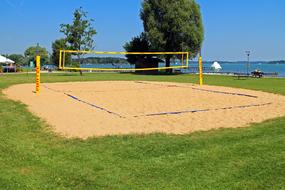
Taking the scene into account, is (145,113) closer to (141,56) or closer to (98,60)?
(98,60)

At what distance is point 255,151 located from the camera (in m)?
4.74

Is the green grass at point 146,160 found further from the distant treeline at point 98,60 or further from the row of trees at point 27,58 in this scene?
the row of trees at point 27,58

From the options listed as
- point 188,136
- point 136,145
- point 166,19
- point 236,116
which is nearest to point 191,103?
point 236,116

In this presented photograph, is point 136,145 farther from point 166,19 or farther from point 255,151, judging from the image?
point 166,19

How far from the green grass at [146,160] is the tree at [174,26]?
28683mm

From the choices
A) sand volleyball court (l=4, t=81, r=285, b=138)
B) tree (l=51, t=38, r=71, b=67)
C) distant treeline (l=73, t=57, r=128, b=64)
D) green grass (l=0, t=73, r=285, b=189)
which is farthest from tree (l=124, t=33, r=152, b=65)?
green grass (l=0, t=73, r=285, b=189)

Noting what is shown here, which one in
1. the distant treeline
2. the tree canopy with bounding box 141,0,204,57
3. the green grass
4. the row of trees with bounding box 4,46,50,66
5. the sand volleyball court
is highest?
the tree canopy with bounding box 141,0,204,57

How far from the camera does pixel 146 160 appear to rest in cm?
453

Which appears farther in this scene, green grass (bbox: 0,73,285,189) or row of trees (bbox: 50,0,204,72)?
row of trees (bbox: 50,0,204,72)

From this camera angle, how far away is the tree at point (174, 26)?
34.2 m

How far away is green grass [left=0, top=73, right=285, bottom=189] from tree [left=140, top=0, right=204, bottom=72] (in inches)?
1129

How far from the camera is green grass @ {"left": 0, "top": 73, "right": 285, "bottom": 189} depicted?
376cm

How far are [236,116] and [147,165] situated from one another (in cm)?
360

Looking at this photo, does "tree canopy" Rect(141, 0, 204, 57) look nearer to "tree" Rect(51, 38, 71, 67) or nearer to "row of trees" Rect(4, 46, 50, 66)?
"tree" Rect(51, 38, 71, 67)
